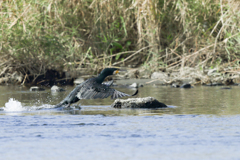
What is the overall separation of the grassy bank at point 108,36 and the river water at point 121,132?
17.8ft

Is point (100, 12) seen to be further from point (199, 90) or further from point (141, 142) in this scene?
point (141, 142)

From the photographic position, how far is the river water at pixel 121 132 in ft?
13.4

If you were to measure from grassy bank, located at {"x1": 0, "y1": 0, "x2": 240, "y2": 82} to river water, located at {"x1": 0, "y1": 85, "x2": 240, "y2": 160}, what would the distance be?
5.43 meters

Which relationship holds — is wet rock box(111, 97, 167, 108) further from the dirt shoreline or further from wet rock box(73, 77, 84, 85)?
wet rock box(73, 77, 84, 85)

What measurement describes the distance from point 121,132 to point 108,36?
9.16m

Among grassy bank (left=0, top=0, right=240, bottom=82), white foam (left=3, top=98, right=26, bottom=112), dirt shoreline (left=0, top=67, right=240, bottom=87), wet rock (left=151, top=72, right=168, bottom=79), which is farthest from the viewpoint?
wet rock (left=151, top=72, right=168, bottom=79)

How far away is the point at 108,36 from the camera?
45.9ft

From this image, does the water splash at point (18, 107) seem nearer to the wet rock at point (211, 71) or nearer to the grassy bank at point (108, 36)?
the grassy bank at point (108, 36)

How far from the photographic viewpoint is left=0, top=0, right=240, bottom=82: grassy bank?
1265 centimetres

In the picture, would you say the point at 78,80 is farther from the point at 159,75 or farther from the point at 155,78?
the point at 159,75

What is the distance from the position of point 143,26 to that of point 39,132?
8.96 meters

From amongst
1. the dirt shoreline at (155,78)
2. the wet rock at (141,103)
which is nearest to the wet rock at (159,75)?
the dirt shoreline at (155,78)

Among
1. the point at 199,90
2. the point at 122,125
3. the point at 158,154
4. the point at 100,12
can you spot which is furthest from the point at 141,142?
the point at 100,12

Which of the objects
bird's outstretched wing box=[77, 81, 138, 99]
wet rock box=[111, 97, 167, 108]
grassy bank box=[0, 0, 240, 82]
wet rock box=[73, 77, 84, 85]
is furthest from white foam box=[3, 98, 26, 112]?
wet rock box=[73, 77, 84, 85]
